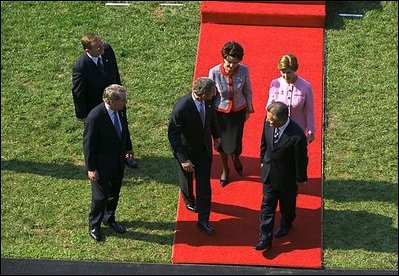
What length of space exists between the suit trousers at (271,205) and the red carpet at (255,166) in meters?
0.29

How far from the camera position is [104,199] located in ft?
33.3

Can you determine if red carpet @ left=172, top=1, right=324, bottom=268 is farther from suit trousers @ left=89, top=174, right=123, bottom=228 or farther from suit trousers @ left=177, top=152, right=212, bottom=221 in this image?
suit trousers @ left=89, top=174, right=123, bottom=228

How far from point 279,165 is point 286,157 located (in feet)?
0.36

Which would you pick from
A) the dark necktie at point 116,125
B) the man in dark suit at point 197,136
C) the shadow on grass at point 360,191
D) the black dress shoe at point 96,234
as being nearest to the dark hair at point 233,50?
the man in dark suit at point 197,136

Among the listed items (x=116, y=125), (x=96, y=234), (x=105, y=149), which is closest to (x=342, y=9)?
(x=116, y=125)

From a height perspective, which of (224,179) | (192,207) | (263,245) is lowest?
(263,245)

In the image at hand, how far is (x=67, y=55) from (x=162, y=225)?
3508mm

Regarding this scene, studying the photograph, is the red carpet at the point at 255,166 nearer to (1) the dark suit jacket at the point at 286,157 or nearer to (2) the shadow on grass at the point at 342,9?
(2) the shadow on grass at the point at 342,9

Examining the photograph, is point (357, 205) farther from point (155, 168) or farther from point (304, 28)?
point (304, 28)

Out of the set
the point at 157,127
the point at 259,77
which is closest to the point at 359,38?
the point at 259,77

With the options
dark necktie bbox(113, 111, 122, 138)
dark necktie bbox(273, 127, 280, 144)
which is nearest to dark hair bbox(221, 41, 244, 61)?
dark necktie bbox(273, 127, 280, 144)

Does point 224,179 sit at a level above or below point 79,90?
below

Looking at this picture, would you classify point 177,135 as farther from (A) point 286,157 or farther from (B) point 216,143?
(A) point 286,157

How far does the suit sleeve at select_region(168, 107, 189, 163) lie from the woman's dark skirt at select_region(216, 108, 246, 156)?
2.67 feet
